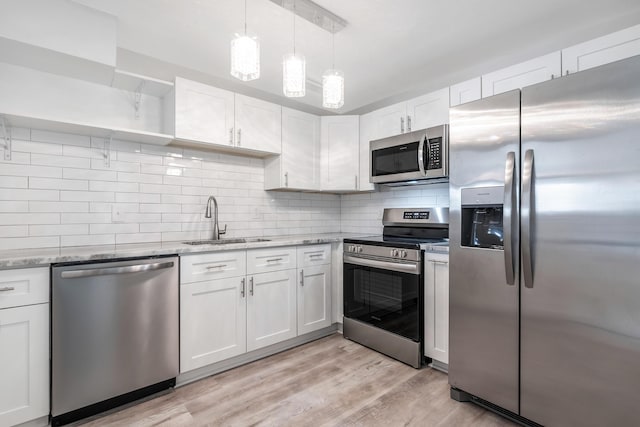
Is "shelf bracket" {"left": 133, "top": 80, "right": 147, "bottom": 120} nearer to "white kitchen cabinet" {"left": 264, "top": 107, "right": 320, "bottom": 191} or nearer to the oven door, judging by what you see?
"white kitchen cabinet" {"left": 264, "top": 107, "right": 320, "bottom": 191}

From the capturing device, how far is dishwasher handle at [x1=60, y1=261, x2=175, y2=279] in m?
1.73

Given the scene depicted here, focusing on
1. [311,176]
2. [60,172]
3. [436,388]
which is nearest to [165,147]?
[60,172]

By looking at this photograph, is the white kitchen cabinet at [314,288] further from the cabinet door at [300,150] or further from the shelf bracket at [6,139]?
the shelf bracket at [6,139]

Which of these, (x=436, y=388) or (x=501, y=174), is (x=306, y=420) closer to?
(x=436, y=388)

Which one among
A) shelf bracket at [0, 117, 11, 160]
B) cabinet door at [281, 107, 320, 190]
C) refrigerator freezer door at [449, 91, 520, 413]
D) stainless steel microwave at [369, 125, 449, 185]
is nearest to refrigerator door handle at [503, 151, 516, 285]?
refrigerator freezer door at [449, 91, 520, 413]

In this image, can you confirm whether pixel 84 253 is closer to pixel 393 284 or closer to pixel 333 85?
pixel 333 85

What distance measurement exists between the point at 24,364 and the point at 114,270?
601mm

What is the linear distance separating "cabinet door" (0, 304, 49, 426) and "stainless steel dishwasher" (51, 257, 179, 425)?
0.05 m

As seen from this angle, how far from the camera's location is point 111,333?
186 centimetres

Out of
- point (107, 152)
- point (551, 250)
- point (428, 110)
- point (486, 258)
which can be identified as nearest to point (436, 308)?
point (486, 258)

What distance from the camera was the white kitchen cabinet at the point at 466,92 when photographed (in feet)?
7.94

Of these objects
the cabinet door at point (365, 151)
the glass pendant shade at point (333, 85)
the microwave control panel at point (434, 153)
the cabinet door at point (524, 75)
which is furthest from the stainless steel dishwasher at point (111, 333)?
the cabinet door at point (524, 75)

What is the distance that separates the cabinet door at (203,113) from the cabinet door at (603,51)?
2.49 meters

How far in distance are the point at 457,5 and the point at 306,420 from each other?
259 cm
